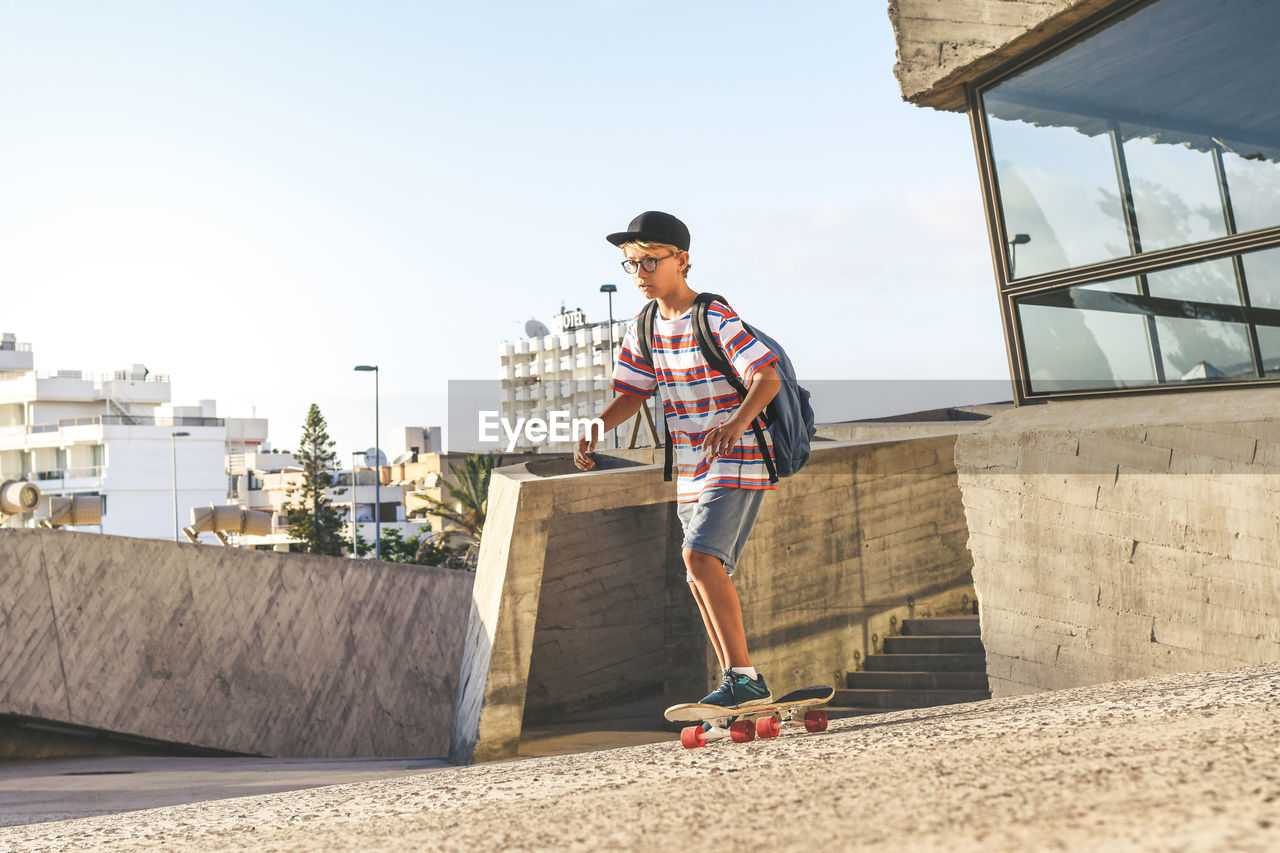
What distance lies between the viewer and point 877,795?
3.08 meters

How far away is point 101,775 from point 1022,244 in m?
10.6

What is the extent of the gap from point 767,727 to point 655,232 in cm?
217

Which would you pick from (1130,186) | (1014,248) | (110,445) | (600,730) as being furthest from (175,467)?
(1130,186)

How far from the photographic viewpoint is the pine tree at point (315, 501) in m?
73.9

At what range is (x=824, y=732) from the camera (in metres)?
5.02

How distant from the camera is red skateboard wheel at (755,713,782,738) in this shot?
4.85m

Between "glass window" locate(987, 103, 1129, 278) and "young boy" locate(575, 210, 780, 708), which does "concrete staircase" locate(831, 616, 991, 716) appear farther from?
"young boy" locate(575, 210, 780, 708)

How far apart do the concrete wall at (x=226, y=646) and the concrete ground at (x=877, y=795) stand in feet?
36.0

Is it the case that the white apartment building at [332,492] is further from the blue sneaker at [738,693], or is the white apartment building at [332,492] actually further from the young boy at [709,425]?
the blue sneaker at [738,693]

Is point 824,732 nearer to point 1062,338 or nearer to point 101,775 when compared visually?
point 1062,338

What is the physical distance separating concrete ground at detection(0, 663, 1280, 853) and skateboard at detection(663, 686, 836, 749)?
10 cm

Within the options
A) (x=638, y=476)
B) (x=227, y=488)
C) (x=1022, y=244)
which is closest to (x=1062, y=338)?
(x=1022, y=244)

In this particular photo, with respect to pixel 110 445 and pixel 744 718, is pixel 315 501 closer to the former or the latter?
pixel 110 445

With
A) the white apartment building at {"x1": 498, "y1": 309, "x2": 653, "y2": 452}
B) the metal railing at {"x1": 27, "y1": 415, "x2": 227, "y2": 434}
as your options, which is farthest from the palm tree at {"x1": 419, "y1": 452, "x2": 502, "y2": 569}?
the white apartment building at {"x1": 498, "y1": 309, "x2": 653, "y2": 452}
